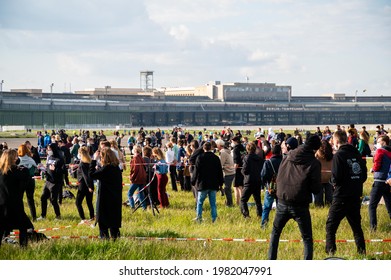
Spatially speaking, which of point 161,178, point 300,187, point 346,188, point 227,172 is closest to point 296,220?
point 300,187

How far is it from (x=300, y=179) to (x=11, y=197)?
3976 mm

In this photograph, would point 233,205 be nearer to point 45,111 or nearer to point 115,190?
point 115,190

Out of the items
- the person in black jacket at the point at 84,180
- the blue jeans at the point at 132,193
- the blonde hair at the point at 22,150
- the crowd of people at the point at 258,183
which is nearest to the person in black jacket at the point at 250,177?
the crowd of people at the point at 258,183

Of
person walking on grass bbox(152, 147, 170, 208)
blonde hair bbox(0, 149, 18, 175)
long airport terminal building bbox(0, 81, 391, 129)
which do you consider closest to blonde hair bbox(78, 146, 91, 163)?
person walking on grass bbox(152, 147, 170, 208)

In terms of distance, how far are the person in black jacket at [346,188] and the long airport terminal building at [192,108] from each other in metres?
95.2

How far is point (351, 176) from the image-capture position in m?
9.29

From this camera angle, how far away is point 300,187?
8.18 meters

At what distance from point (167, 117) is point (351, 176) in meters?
118

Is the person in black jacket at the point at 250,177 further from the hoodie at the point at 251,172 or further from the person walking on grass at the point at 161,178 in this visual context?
the person walking on grass at the point at 161,178

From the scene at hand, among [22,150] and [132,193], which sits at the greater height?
[22,150]

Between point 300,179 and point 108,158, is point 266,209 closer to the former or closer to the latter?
point 108,158

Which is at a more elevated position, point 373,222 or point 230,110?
point 230,110

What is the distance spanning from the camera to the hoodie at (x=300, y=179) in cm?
819
